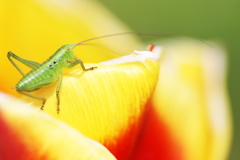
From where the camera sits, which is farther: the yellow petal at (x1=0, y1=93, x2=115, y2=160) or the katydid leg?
the katydid leg

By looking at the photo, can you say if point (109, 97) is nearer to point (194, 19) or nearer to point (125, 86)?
point (125, 86)

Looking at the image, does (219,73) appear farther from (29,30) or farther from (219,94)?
(29,30)

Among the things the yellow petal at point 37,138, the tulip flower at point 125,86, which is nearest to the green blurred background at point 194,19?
the tulip flower at point 125,86

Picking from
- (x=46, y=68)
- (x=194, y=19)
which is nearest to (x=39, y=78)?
(x=46, y=68)

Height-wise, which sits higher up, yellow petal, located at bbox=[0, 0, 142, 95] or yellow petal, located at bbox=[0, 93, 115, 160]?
yellow petal, located at bbox=[0, 0, 142, 95]

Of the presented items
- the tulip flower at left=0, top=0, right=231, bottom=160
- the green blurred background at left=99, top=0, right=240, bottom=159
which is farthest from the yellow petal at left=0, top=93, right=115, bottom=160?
the green blurred background at left=99, top=0, right=240, bottom=159

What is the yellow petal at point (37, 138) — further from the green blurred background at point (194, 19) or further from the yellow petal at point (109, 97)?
the green blurred background at point (194, 19)

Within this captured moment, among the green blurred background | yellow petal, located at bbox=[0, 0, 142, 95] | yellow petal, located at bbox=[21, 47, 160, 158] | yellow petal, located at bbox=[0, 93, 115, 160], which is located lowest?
yellow petal, located at bbox=[0, 93, 115, 160]

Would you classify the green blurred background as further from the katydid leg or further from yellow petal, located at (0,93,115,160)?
yellow petal, located at (0,93,115,160)

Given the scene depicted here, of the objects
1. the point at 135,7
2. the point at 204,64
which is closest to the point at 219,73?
the point at 204,64
